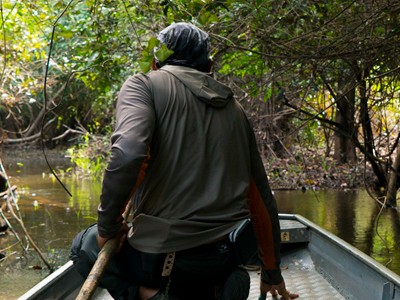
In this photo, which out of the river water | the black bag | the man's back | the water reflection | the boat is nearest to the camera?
the man's back

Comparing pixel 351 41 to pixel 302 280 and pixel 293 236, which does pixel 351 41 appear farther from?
pixel 302 280

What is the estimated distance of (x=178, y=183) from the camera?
2467 mm

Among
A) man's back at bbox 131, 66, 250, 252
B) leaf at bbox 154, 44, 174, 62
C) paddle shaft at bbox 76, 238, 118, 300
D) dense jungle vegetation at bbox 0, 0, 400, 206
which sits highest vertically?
dense jungle vegetation at bbox 0, 0, 400, 206

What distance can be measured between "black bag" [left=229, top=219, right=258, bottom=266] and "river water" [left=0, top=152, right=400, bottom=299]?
446 cm

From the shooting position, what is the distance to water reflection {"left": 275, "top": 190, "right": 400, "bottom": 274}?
878 centimetres

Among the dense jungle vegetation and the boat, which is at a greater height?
the dense jungle vegetation

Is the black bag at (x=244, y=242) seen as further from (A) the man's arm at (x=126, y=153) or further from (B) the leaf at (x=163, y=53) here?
(B) the leaf at (x=163, y=53)

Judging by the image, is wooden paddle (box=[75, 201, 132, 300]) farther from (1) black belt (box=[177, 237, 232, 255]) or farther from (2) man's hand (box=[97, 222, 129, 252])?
(1) black belt (box=[177, 237, 232, 255])

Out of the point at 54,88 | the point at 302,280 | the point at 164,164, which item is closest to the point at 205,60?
the point at 164,164

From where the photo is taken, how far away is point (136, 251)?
2.55m

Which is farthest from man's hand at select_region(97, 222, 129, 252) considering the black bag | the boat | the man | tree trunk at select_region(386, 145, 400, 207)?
tree trunk at select_region(386, 145, 400, 207)

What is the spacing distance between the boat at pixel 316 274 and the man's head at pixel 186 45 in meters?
1.73

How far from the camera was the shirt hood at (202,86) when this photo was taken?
8.36 ft

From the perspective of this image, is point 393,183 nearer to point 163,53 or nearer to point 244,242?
point 244,242
